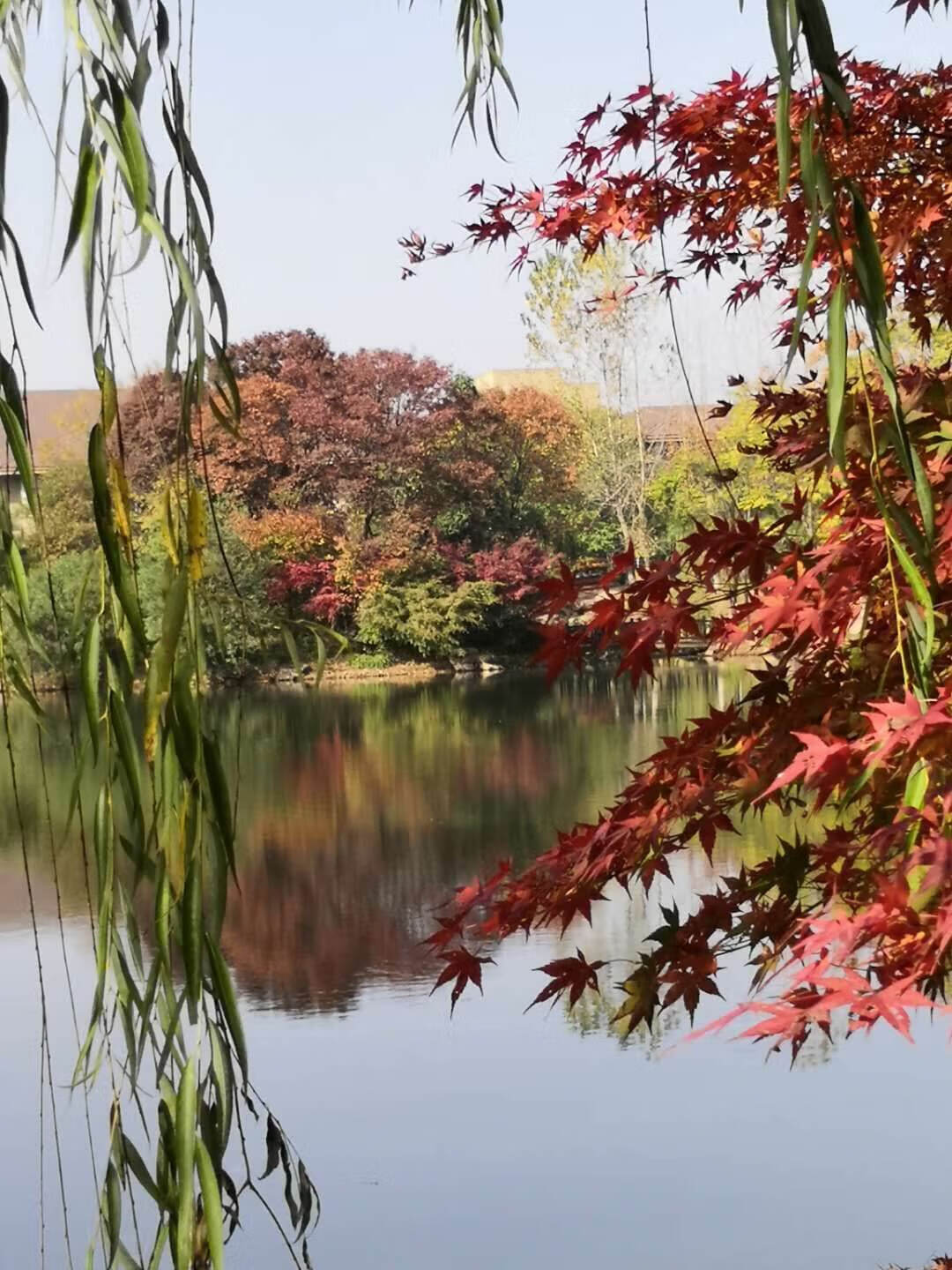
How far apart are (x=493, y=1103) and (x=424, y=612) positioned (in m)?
14.7

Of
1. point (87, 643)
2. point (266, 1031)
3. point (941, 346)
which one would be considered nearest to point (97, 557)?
point (87, 643)

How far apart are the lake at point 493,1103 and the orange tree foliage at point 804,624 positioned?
1.03 meters

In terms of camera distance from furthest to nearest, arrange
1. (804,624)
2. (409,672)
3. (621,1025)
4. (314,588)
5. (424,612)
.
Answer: (314,588), (409,672), (424,612), (621,1025), (804,624)

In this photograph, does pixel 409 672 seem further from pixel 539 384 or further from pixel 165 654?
pixel 165 654

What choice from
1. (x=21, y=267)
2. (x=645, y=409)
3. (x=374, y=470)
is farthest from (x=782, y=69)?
(x=645, y=409)

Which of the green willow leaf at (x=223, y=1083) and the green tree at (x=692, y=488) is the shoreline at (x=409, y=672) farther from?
the green willow leaf at (x=223, y=1083)

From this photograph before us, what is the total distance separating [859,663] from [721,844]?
249 inches

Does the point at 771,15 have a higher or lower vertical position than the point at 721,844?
higher

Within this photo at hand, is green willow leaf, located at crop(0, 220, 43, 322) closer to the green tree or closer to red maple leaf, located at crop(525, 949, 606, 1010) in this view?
red maple leaf, located at crop(525, 949, 606, 1010)

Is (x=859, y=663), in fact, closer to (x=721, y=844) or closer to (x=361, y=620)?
(x=721, y=844)

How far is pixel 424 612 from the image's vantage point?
19484 mm

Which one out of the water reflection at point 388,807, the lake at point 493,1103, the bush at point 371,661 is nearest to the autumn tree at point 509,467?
the bush at point 371,661

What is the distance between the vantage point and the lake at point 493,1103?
3.92 m

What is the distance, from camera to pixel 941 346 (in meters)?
13.3
